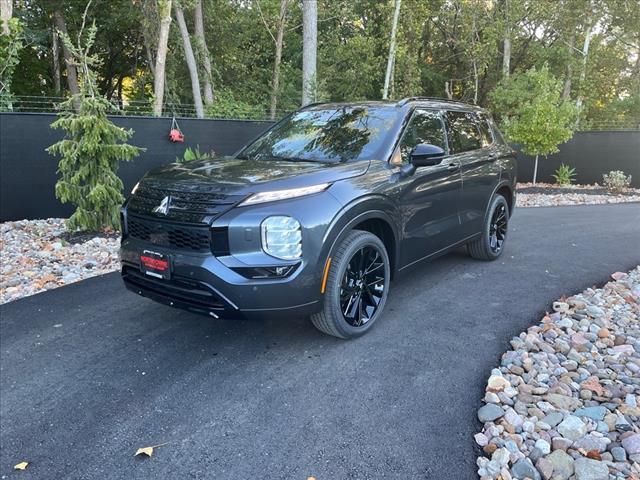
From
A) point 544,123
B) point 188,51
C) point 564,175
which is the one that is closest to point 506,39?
point 564,175

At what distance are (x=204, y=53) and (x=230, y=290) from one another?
48.8ft

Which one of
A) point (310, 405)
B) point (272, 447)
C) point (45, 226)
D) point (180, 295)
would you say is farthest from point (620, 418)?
point (45, 226)

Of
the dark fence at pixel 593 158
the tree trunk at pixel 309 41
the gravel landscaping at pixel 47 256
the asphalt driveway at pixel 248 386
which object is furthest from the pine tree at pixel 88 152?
the dark fence at pixel 593 158

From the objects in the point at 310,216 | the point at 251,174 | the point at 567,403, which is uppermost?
the point at 251,174

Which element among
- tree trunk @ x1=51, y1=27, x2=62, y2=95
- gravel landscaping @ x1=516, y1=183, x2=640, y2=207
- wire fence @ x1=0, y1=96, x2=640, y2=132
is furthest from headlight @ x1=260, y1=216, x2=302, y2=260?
tree trunk @ x1=51, y1=27, x2=62, y2=95

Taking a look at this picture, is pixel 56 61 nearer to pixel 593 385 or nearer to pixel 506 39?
pixel 506 39

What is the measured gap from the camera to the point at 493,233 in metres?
5.58

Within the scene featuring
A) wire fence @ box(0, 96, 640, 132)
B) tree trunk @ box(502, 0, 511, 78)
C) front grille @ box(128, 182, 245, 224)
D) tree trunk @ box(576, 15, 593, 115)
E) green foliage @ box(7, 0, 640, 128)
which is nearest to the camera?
front grille @ box(128, 182, 245, 224)

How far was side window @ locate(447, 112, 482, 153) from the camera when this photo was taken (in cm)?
469

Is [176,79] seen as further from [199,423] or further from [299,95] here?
[199,423]

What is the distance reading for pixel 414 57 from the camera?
60.5 ft

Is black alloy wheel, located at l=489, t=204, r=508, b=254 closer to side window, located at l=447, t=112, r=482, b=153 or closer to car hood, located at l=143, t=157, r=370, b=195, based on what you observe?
side window, located at l=447, t=112, r=482, b=153

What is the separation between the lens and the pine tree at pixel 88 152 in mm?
6328

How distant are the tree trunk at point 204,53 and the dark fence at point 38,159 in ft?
23.5
